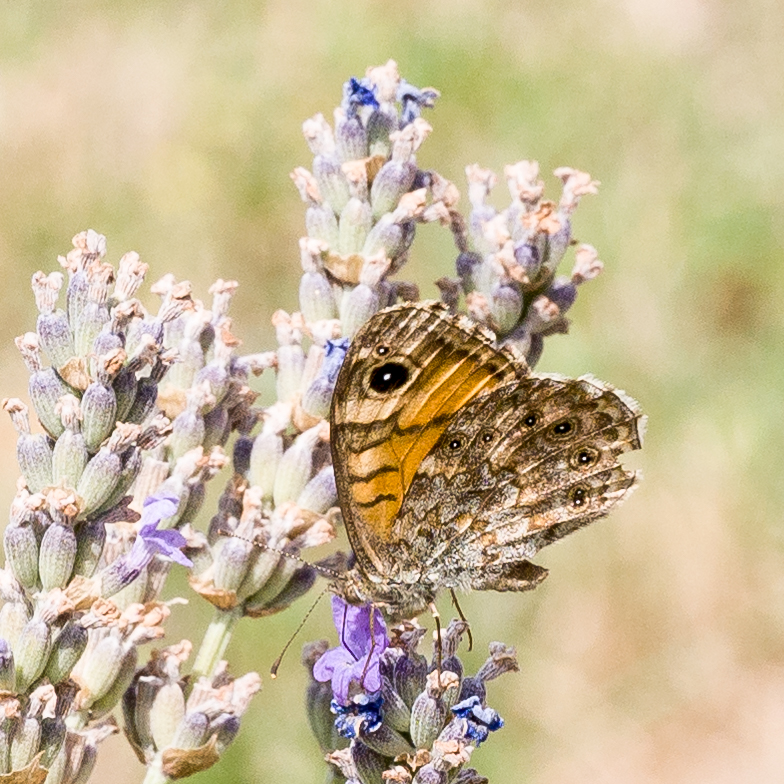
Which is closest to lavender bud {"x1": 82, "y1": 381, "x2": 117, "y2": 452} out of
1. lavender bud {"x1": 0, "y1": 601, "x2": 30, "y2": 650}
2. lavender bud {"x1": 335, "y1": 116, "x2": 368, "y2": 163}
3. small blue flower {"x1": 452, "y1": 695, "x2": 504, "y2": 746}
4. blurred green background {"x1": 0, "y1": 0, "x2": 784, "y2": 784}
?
lavender bud {"x1": 0, "y1": 601, "x2": 30, "y2": 650}

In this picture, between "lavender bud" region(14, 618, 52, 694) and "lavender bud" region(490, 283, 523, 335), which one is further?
"lavender bud" region(490, 283, 523, 335)

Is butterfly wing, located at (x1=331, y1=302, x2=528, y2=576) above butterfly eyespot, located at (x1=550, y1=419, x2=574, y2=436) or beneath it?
beneath

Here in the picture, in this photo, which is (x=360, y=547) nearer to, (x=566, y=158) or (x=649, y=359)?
(x=649, y=359)

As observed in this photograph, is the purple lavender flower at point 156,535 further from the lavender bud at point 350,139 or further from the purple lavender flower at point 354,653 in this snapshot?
the lavender bud at point 350,139

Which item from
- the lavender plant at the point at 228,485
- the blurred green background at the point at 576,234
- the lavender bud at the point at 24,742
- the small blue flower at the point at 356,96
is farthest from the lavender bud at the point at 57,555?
the blurred green background at the point at 576,234

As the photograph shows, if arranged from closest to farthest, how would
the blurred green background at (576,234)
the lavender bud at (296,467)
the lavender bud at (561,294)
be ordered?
1. the lavender bud at (296,467)
2. the lavender bud at (561,294)
3. the blurred green background at (576,234)

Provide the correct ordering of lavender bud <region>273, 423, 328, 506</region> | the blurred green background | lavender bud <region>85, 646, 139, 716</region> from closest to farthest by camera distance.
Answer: lavender bud <region>85, 646, 139, 716</region> < lavender bud <region>273, 423, 328, 506</region> < the blurred green background

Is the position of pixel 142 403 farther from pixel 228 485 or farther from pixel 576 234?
pixel 576 234

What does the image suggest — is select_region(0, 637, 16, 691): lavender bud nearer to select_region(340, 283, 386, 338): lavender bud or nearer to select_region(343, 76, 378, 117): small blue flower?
select_region(340, 283, 386, 338): lavender bud
